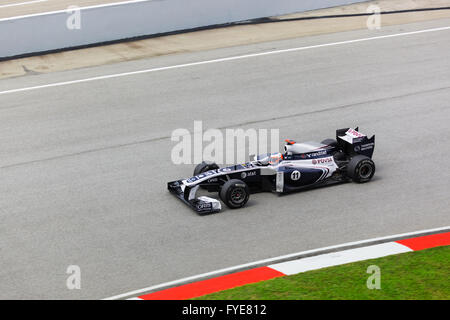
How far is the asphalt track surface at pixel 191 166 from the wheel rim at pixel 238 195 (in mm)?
173

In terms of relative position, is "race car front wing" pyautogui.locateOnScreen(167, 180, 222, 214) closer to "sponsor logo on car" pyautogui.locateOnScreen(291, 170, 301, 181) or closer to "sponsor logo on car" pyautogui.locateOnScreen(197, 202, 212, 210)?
"sponsor logo on car" pyautogui.locateOnScreen(197, 202, 212, 210)

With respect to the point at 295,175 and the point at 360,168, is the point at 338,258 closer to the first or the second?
the point at 295,175

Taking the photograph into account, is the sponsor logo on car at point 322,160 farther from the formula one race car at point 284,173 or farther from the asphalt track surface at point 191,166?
the asphalt track surface at point 191,166

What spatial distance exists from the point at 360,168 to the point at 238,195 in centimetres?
217

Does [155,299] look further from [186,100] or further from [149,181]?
[186,100]

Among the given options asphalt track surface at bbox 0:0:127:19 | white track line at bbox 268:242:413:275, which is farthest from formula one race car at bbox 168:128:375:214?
asphalt track surface at bbox 0:0:127:19

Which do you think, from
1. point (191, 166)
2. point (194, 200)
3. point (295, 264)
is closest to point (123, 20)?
point (191, 166)

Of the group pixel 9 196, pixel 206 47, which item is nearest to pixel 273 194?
pixel 9 196

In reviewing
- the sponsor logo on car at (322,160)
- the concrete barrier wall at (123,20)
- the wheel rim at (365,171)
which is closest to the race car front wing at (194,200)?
the sponsor logo on car at (322,160)

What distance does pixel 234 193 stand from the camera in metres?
10.2

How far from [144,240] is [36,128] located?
6.29 metres

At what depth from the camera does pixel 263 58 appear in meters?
18.9

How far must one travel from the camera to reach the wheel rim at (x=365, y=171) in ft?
36.0

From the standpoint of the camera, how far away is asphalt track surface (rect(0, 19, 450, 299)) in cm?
920
